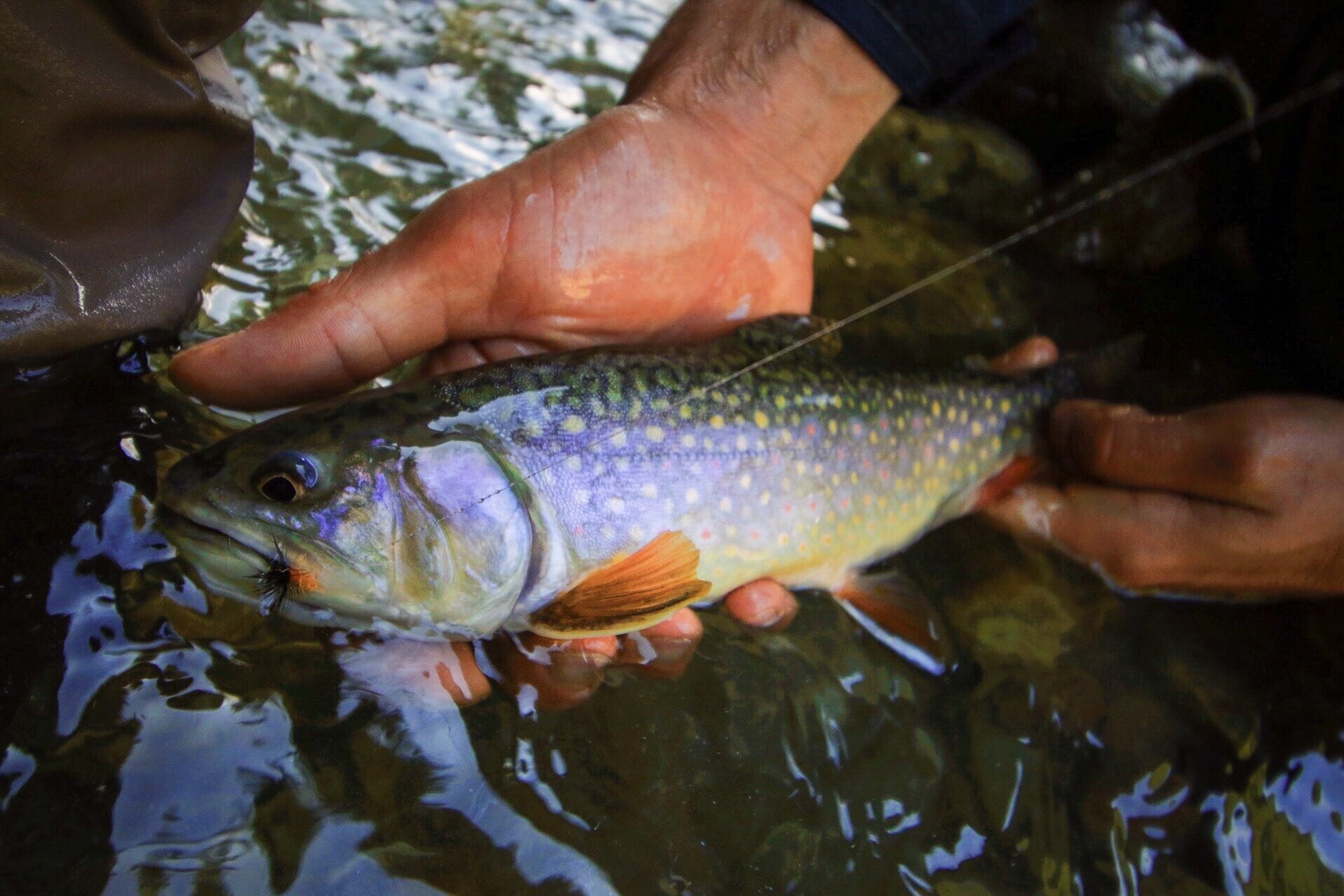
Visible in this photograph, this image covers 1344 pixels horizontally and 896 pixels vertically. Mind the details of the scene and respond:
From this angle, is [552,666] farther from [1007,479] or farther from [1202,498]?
[1202,498]

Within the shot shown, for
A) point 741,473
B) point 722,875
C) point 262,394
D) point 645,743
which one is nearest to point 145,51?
point 262,394

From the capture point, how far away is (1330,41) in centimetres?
381

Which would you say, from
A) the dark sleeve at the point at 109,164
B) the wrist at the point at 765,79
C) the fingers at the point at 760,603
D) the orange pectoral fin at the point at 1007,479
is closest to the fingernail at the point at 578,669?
the fingers at the point at 760,603

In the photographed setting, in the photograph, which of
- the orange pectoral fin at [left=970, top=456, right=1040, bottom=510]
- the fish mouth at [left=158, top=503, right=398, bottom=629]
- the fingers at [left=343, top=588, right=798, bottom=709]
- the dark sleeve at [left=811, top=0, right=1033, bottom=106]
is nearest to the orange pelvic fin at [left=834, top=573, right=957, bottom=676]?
the fingers at [left=343, top=588, right=798, bottom=709]

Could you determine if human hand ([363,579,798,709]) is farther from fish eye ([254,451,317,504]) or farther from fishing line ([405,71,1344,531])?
fishing line ([405,71,1344,531])

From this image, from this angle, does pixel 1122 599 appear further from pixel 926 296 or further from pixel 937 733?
pixel 926 296

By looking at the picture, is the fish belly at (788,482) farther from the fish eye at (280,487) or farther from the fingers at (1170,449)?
the fish eye at (280,487)

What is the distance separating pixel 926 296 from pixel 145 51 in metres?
3.09

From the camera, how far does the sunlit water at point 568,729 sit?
1914 millimetres

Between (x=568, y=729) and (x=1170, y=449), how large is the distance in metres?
2.22

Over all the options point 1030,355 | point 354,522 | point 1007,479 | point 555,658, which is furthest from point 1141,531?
point 354,522

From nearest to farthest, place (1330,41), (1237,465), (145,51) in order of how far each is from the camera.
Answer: (145,51), (1237,465), (1330,41)

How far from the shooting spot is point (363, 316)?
7.93ft

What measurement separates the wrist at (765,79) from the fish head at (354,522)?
5.14 ft
